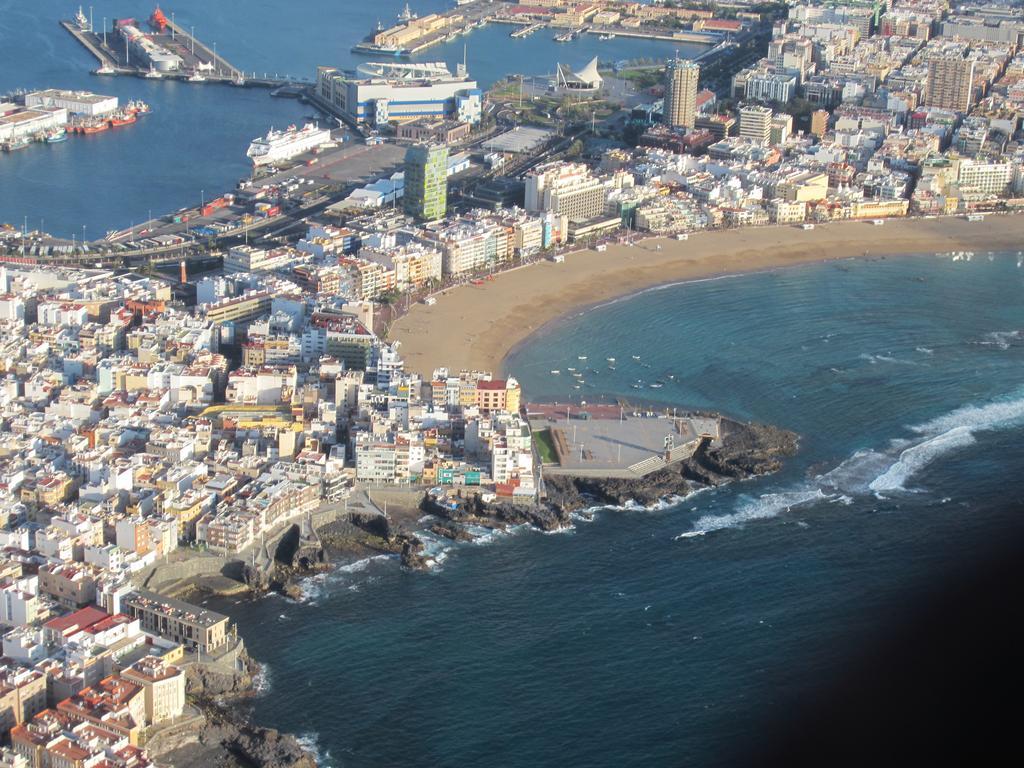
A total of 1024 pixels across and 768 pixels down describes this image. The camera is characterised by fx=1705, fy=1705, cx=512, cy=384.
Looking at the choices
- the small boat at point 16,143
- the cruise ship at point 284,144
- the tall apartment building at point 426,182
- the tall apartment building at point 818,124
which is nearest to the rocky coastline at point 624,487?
the tall apartment building at point 426,182

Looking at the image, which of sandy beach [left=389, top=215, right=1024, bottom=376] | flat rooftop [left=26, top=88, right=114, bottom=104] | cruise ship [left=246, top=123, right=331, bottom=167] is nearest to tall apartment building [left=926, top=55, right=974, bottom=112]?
sandy beach [left=389, top=215, right=1024, bottom=376]

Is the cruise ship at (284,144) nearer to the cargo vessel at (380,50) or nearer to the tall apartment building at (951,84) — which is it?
the cargo vessel at (380,50)

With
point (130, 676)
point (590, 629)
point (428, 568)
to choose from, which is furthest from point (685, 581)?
point (130, 676)

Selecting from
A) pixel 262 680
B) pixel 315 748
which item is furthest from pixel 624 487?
pixel 315 748

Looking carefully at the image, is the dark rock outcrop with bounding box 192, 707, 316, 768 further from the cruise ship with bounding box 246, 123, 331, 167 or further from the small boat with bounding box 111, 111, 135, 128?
the small boat with bounding box 111, 111, 135, 128

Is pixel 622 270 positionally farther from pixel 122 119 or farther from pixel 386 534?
pixel 122 119
